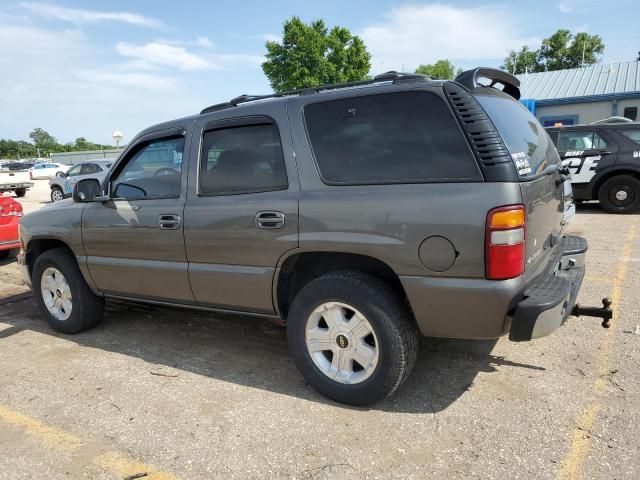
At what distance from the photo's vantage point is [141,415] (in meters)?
3.09

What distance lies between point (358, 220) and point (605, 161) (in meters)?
8.64

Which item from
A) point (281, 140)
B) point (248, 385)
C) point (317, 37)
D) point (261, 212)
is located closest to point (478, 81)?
point (281, 140)

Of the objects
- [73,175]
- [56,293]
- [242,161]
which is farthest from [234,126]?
[73,175]

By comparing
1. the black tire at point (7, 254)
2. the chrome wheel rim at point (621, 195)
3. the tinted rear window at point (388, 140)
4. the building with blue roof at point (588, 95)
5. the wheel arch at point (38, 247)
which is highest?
the building with blue roof at point (588, 95)

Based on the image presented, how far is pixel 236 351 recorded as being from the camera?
3990 mm

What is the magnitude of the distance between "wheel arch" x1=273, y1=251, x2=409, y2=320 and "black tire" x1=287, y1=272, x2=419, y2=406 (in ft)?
0.25

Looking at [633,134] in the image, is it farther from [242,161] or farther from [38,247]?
[38,247]

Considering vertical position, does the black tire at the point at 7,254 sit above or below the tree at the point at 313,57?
below

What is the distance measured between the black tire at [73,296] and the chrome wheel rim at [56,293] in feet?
0.12

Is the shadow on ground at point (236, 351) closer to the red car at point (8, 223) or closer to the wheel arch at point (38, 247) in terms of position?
the wheel arch at point (38, 247)

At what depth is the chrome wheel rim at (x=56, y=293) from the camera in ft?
14.8

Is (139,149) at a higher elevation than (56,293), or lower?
higher

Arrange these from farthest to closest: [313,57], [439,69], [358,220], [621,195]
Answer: [439,69] → [313,57] → [621,195] → [358,220]

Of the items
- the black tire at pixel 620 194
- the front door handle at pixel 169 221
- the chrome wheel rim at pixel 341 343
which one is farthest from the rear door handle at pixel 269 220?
the black tire at pixel 620 194
